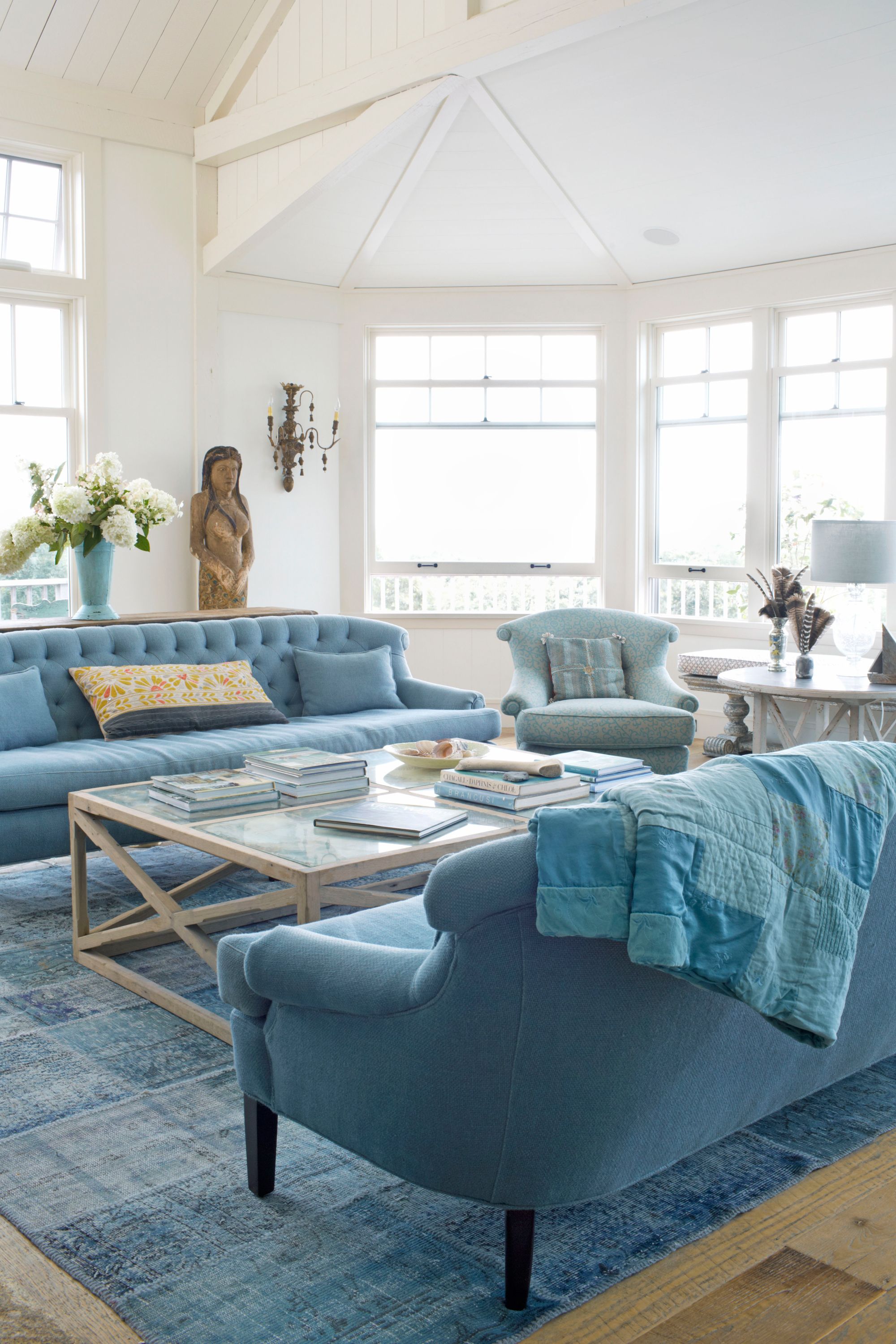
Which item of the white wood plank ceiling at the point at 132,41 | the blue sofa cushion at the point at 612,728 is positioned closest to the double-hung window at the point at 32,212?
the white wood plank ceiling at the point at 132,41

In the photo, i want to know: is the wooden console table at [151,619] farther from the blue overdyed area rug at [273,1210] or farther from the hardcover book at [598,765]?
the blue overdyed area rug at [273,1210]

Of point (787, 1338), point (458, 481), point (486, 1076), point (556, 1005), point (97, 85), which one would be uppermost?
point (97, 85)

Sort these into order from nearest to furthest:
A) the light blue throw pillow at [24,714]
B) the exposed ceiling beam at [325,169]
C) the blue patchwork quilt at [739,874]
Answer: the blue patchwork quilt at [739,874] → the light blue throw pillow at [24,714] → the exposed ceiling beam at [325,169]

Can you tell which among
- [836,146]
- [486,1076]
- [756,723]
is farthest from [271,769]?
[836,146]

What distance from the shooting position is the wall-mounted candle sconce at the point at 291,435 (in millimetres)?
6895

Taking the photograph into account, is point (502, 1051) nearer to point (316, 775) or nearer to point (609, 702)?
point (316, 775)

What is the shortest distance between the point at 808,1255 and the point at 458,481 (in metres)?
5.92

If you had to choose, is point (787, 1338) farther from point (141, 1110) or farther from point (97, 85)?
point (97, 85)

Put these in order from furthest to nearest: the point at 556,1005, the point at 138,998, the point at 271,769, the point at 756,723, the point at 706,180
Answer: the point at 706,180 < the point at 756,723 < the point at 271,769 < the point at 138,998 < the point at 556,1005

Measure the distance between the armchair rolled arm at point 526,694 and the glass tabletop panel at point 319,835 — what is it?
181 cm

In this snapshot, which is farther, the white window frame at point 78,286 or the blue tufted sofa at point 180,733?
the white window frame at point 78,286

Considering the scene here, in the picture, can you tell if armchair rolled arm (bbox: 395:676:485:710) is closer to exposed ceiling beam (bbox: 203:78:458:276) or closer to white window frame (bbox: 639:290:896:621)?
white window frame (bbox: 639:290:896:621)

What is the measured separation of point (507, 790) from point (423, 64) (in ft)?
12.2

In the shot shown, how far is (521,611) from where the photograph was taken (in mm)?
7359
